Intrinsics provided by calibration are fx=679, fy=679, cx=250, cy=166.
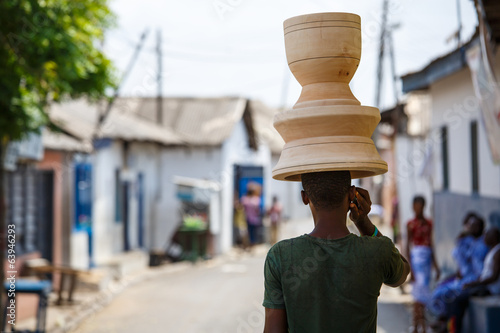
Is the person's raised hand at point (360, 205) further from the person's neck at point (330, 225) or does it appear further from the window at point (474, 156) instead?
the window at point (474, 156)

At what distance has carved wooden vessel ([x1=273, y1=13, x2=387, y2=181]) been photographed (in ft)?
9.20

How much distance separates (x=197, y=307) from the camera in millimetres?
11438

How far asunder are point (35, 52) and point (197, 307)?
19.0ft

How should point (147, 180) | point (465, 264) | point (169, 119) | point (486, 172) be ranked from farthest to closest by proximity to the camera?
point (169, 119) → point (147, 180) → point (486, 172) → point (465, 264)

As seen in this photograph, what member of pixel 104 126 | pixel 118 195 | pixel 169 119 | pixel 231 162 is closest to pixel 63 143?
pixel 104 126

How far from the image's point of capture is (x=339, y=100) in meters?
2.89

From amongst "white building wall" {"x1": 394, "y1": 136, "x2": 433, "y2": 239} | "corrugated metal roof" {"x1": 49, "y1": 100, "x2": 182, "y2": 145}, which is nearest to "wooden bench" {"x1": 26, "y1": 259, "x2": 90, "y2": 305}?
"corrugated metal roof" {"x1": 49, "y1": 100, "x2": 182, "y2": 145}

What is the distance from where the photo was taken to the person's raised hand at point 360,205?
9.35 feet

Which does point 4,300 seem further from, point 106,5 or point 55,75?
point 106,5

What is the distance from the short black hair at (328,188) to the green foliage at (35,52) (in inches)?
191

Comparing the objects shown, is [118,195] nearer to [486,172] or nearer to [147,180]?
[147,180]

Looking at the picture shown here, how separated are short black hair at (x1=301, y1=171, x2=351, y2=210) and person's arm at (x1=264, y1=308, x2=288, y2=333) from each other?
454mm

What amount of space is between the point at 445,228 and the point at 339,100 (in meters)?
9.69

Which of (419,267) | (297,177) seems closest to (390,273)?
(297,177)
